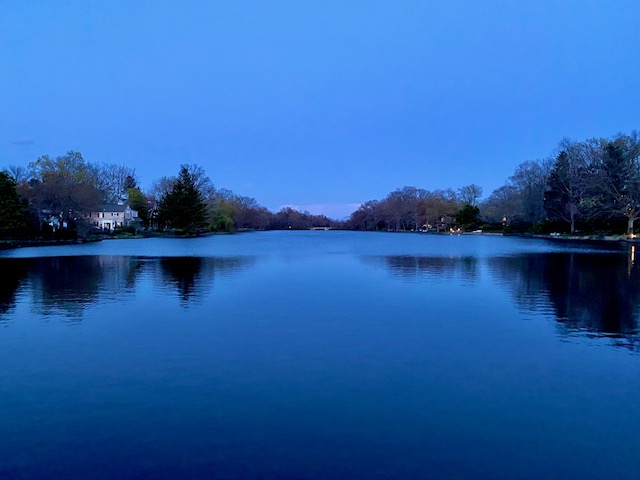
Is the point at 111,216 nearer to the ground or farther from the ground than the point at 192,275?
farther from the ground

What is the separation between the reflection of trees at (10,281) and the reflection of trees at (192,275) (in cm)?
417

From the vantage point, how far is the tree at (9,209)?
138 feet

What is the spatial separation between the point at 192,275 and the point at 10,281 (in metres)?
6.03

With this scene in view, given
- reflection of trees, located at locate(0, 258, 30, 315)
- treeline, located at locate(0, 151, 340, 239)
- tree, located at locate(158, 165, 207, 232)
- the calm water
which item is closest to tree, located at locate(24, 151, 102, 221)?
treeline, located at locate(0, 151, 340, 239)

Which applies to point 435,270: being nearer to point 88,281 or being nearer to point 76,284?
point 88,281

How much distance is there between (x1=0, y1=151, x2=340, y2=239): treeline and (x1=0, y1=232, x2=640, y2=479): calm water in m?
37.2

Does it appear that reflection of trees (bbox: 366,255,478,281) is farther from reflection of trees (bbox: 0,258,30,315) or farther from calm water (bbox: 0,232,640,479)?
reflection of trees (bbox: 0,258,30,315)

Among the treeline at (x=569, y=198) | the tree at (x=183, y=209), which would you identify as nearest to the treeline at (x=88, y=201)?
the tree at (x=183, y=209)

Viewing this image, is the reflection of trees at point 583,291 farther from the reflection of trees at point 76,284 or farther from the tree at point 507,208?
the tree at point 507,208

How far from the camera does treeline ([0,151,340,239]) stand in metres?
46.1

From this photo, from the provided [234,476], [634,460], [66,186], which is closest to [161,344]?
[234,476]

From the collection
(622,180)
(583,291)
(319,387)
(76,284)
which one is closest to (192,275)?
(76,284)

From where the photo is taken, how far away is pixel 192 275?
66.3 ft

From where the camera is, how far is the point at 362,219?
157125mm
